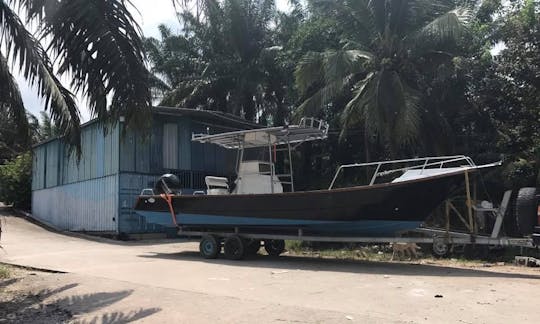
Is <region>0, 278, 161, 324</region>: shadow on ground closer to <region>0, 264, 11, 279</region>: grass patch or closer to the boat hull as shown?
<region>0, 264, 11, 279</region>: grass patch

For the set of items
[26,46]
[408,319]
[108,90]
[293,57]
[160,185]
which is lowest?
[408,319]

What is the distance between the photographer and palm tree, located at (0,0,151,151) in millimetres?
8094

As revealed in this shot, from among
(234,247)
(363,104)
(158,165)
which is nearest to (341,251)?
(234,247)

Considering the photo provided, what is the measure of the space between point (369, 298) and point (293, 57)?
18.5 meters

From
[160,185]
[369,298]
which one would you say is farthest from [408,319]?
[160,185]

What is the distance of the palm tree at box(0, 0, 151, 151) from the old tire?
22.1 ft

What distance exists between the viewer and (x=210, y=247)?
44.9 feet

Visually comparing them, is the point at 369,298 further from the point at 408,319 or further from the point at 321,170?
the point at 321,170

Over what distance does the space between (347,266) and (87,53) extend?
6910 millimetres

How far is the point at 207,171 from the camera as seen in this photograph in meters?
22.3

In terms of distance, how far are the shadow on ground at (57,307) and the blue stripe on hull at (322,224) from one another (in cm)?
438

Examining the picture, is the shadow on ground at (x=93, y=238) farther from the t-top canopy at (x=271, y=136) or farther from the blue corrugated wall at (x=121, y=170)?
the t-top canopy at (x=271, y=136)

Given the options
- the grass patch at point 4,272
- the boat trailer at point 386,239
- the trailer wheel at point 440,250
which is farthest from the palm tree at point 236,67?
the grass patch at point 4,272

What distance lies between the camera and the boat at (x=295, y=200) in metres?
11.3
